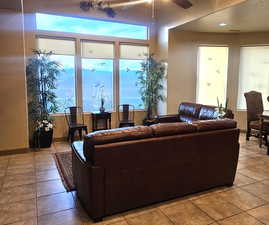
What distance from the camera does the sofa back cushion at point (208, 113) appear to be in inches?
164

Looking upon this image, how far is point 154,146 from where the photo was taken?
2.32m

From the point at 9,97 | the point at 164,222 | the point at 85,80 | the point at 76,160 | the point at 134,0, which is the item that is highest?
the point at 134,0

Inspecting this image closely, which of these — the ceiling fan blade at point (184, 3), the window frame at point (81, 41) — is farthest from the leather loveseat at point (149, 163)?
the window frame at point (81, 41)

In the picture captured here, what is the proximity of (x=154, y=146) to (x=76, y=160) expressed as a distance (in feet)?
3.05

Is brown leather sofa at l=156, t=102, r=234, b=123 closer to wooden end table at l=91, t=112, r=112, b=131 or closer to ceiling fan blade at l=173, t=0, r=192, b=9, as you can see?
wooden end table at l=91, t=112, r=112, b=131

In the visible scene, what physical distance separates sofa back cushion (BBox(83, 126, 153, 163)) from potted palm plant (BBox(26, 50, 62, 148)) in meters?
2.86

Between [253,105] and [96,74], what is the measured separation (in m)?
4.02

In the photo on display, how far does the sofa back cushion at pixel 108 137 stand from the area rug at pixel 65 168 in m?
1.08

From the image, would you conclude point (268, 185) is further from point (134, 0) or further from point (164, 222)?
point (134, 0)

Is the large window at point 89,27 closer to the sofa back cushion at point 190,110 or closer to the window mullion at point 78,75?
the window mullion at point 78,75

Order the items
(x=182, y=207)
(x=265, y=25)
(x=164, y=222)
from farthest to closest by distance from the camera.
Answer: (x=265, y=25), (x=182, y=207), (x=164, y=222)

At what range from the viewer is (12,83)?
13.7 feet

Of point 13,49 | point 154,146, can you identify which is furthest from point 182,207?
point 13,49

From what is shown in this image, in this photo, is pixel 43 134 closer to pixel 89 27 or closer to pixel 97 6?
pixel 89 27
